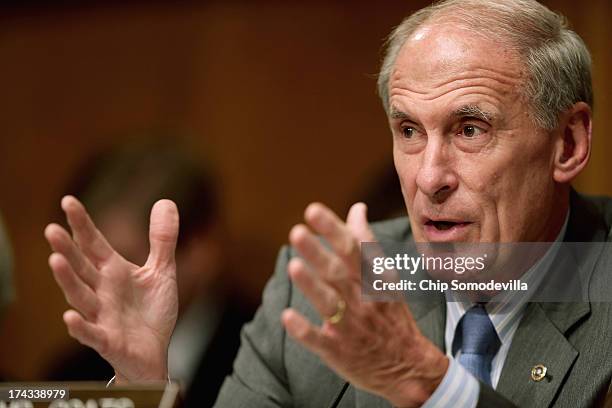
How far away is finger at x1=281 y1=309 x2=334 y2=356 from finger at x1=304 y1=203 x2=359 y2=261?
111 millimetres

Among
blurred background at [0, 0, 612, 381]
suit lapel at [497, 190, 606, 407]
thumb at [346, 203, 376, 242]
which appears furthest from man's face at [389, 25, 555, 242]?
blurred background at [0, 0, 612, 381]

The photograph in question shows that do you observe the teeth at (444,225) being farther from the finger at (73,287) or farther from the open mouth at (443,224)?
the finger at (73,287)

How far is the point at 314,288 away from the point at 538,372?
577mm

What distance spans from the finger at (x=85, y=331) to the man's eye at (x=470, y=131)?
76 cm

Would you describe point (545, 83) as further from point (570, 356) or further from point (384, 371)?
point (384, 371)

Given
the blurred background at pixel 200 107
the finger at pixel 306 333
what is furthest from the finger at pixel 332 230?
the blurred background at pixel 200 107

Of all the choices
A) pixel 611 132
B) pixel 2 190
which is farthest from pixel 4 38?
pixel 611 132

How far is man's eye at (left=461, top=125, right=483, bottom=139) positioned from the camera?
1.81 metres

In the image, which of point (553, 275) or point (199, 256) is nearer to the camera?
point (553, 275)

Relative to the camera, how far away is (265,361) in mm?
2021

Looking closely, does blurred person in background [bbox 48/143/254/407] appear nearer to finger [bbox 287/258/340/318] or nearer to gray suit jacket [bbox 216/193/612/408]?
gray suit jacket [bbox 216/193/612/408]

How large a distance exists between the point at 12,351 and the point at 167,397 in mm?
2540

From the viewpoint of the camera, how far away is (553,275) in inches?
73.9

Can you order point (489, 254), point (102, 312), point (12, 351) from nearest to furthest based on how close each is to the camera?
point (102, 312), point (489, 254), point (12, 351)
